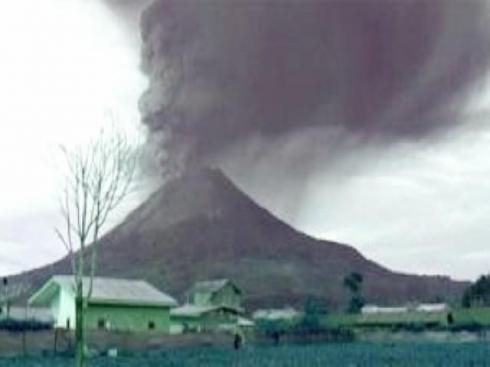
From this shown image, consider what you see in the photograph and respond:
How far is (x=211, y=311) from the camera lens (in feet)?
242

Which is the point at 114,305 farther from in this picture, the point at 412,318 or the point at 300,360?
the point at 300,360

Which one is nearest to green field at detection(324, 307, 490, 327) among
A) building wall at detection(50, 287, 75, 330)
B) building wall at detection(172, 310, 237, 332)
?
building wall at detection(172, 310, 237, 332)

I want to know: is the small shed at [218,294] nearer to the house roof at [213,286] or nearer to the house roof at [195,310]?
the house roof at [213,286]

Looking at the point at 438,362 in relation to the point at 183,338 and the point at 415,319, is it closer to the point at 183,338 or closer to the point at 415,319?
the point at 183,338

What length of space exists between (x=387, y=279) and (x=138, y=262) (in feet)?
172

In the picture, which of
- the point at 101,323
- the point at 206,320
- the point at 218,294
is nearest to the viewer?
the point at 101,323

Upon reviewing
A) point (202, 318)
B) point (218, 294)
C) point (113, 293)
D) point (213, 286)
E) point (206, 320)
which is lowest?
point (206, 320)

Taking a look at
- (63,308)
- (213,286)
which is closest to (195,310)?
(213,286)

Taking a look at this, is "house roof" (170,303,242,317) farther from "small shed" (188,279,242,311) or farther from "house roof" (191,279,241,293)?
"house roof" (191,279,241,293)

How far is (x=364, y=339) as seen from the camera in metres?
56.3

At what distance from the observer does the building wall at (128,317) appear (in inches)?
2271

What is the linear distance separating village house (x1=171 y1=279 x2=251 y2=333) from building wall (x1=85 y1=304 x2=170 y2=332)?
4.41 meters

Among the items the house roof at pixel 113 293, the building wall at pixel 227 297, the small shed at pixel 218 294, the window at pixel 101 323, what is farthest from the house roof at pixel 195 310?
the window at pixel 101 323

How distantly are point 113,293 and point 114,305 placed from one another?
844 millimetres
